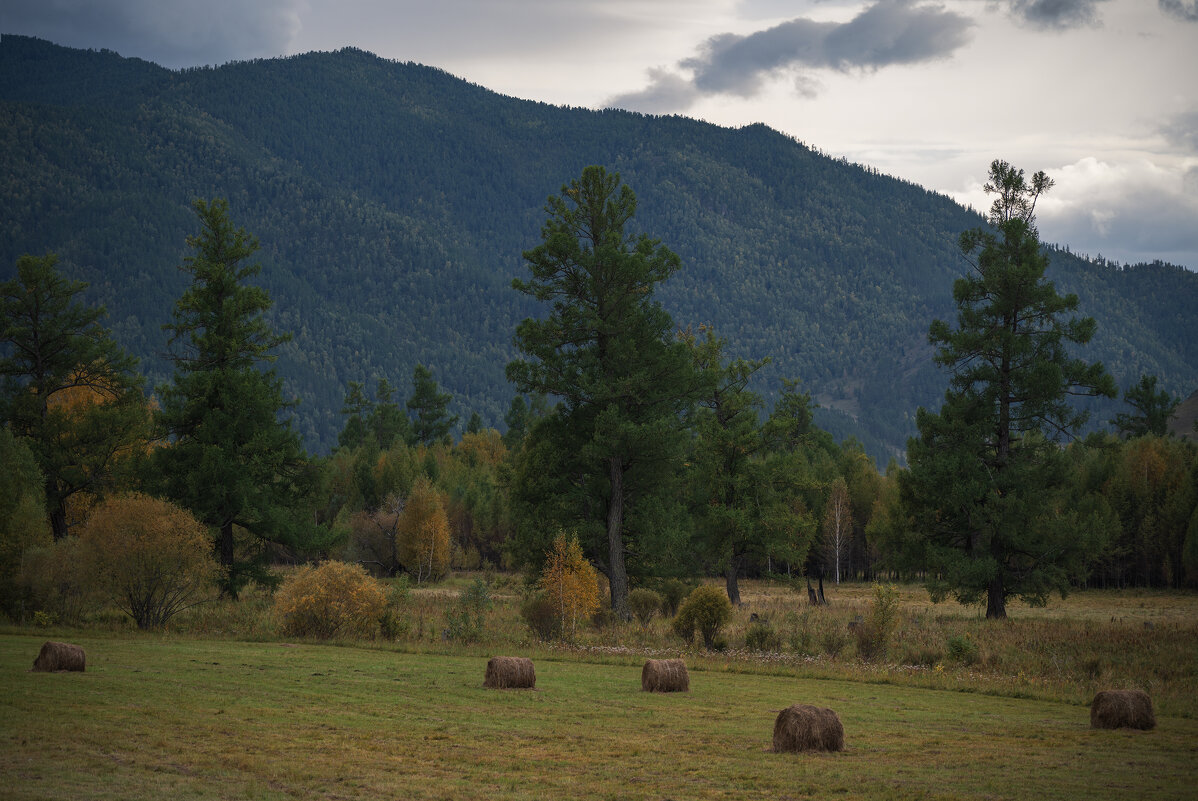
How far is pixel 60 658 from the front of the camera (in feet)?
80.1

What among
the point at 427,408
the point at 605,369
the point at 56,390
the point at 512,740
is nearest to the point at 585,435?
the point at 605,369

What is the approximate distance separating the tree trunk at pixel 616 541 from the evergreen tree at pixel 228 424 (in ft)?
49.7

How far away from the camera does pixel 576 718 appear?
21625mm

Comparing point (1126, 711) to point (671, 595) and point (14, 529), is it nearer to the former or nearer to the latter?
point (671, 595)

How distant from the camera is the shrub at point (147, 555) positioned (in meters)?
35.3

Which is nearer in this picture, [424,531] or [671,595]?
[671,595]

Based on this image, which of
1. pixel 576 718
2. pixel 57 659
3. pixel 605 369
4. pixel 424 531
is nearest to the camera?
pixel 576 718

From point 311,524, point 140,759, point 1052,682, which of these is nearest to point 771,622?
point 1052,682

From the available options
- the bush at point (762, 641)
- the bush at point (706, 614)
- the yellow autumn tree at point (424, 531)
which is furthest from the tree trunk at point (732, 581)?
the yellow autumn tree at point (424, 531)

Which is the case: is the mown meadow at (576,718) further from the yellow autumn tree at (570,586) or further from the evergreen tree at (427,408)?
the evergreen tree at (427,408)

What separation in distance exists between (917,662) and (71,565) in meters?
28.5

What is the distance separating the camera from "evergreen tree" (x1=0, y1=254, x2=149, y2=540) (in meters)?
51.2

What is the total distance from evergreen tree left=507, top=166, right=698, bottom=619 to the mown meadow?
9784mm

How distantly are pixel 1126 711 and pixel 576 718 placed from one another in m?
11.0
